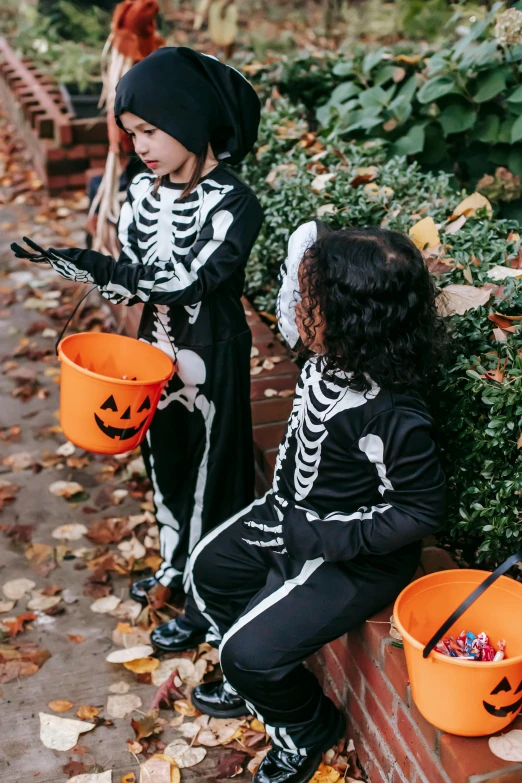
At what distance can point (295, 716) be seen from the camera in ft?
7.29

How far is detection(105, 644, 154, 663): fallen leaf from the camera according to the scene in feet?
A: 9.02

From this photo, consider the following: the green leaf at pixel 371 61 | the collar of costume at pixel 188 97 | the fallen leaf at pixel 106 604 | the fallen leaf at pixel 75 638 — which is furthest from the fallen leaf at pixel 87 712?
the green leaf at pixel 371 61

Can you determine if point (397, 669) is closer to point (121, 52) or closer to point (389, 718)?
point (389, 718)

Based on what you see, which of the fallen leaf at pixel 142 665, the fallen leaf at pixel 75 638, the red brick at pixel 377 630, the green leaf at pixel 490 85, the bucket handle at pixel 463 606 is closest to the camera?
the bucket handle at pixel 463 606

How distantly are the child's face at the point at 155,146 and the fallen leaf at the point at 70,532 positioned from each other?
1578mm

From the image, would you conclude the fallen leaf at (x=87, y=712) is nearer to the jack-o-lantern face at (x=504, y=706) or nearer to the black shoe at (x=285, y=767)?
the black shoe at (x=285, y=767)

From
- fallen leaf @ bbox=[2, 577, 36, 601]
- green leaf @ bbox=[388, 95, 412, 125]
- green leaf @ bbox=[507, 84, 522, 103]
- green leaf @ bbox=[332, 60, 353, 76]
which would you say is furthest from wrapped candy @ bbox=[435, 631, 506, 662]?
green leaf @ bbox=[332, 60, 353, 76]

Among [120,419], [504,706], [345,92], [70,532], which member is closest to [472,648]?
[504,706]

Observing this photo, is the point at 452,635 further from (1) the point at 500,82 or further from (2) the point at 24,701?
(1) the point at 500,82

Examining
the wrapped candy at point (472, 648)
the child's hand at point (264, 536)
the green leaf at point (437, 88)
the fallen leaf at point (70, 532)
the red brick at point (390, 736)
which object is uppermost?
the green leaf at point (437, 88)

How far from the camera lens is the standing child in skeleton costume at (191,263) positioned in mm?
2309

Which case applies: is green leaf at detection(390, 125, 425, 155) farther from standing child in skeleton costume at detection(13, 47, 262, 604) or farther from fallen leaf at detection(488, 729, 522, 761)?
fallen leaf at detection(488, 729, 522, 761)

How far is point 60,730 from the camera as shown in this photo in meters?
2.48

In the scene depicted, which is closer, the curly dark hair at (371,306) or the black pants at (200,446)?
the curly dark hair at (371,306)
